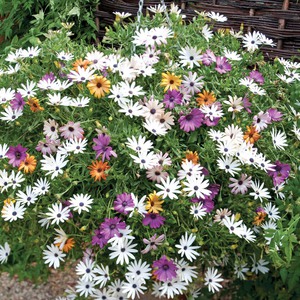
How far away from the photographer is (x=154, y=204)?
1483mm

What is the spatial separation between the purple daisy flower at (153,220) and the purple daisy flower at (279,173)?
0.36 metres

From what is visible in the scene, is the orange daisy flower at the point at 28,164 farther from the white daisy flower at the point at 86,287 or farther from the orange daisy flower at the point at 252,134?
the orange daisy flower at the point at 252,134

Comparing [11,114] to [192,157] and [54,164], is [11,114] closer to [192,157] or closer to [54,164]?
[54,164]

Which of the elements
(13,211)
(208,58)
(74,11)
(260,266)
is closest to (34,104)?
(13,211)

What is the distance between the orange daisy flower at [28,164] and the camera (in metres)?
1.58

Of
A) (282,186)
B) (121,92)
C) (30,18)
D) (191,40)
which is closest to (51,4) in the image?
(30,18)

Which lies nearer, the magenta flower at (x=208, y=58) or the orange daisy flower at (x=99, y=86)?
the orange daisy flower at (x=99, y=86)

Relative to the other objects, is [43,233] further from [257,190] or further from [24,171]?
[257,190]

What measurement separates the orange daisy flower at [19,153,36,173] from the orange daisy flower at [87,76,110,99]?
0.23 metres

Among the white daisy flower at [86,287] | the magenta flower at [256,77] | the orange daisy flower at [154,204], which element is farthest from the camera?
the magenta flower at [256,77]

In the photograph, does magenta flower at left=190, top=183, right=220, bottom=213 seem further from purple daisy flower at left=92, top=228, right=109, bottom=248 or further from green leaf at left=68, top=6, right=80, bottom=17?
green leaf at left=68, top=6, right=80, bottom=17

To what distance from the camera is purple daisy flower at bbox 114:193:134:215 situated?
147 centimetres

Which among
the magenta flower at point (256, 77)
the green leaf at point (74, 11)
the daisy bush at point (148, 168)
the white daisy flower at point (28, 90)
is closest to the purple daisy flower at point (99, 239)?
the daisy bush at point (148, 168)

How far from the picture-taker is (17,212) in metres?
1.56
